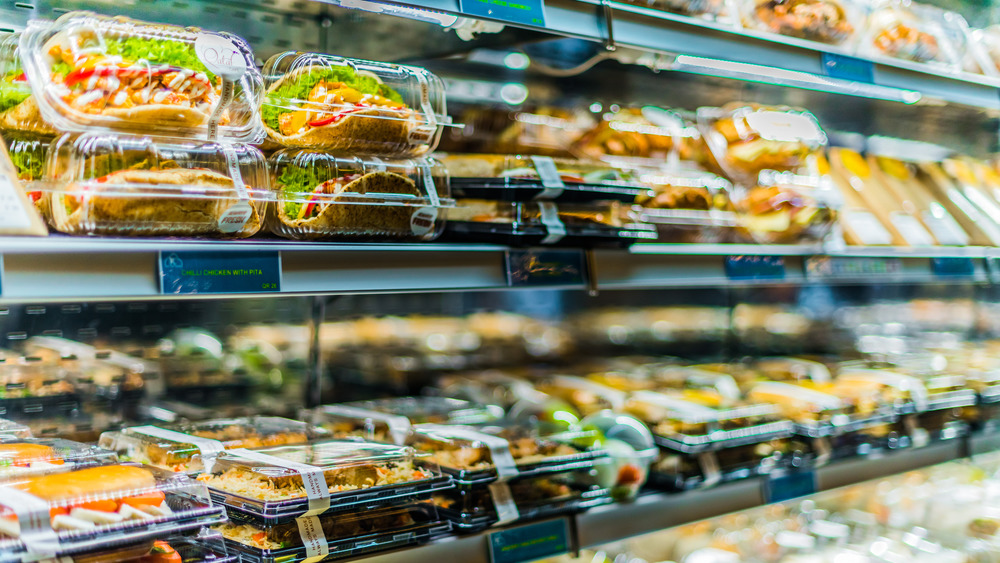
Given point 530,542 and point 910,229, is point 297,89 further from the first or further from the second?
point 910,229

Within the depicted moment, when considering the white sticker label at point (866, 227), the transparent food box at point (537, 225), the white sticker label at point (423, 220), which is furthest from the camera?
the white sticker label at point (866, 227)

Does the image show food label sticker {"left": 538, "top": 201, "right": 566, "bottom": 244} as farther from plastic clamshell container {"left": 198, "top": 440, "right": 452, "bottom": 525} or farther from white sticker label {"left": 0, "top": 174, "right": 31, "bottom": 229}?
white sticker label {"left": 0, "top": 174, "right": 31, "bottom": 229}

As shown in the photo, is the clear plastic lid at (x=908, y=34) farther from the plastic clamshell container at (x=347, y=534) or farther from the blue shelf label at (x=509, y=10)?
the plastic clamshell container at (x=347, y=534)

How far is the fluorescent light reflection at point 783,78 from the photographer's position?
1.77 metres

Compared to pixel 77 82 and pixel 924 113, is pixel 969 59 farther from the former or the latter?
pixel 77 82

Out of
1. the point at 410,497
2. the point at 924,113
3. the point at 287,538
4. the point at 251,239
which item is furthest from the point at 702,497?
the point at 924,113

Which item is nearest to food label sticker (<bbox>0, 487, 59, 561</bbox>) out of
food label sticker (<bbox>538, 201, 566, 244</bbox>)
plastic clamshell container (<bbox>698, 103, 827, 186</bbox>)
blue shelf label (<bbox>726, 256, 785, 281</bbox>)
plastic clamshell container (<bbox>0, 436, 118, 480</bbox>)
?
plastic clamshell container (<bbox>0, 436, 118, 480</bbox>)

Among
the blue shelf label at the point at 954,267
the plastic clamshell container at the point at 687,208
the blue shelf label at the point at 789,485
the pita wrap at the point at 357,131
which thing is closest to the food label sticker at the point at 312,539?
the pita wrap at the point at 357,131

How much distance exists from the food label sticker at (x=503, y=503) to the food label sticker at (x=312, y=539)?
32cm

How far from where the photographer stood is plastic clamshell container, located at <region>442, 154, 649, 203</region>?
1.51m

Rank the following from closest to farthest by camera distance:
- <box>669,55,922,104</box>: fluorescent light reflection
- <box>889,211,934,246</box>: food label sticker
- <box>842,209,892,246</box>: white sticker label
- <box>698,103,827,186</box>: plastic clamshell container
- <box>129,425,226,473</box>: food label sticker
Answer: <box>129,425,226,473</box>: food label sticker, <box>669,55,922,104</box>: fluorescent light reflection, <box>698,103,827,186</box>: plastic clamshell container, <box>842,209,892,246</box>: white sticker label, <box>889,211,934,246</box>: food label sticker

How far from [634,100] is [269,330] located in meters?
1.17

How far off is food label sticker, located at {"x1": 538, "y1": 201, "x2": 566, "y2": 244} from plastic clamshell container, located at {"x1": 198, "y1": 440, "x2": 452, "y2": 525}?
0.46 metres

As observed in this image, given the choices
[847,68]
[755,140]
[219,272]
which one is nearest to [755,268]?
[755,140]
